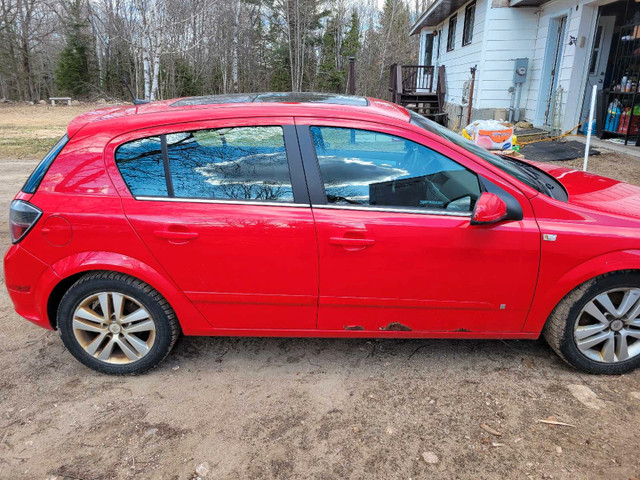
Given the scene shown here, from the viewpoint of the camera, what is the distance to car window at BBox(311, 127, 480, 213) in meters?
2.60

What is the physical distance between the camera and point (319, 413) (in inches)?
98.3

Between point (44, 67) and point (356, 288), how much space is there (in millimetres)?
Answer: 46987

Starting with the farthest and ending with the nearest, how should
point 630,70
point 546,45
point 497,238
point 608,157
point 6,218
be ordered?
point 546,45, point 630,70, point 608,157, point 6,218, point 497,238

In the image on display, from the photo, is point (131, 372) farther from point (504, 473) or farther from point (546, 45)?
point (546, 45)

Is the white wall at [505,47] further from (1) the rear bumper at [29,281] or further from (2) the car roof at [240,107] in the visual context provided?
(1) the rear bumper at [29,281]

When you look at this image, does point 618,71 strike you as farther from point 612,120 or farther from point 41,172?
point 41,172

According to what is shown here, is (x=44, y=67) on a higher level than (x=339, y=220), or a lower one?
higher

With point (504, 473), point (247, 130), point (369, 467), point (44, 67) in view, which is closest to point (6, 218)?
point (247, 130)

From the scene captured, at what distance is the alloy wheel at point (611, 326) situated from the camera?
265 cm

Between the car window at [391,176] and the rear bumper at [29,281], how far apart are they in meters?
1.76

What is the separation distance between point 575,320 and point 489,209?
3.03 feet

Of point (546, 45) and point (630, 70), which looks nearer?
point (630, 70)

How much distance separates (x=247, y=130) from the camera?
2645 millimetres

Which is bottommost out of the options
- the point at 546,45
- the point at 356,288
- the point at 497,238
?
the point at 356,288
